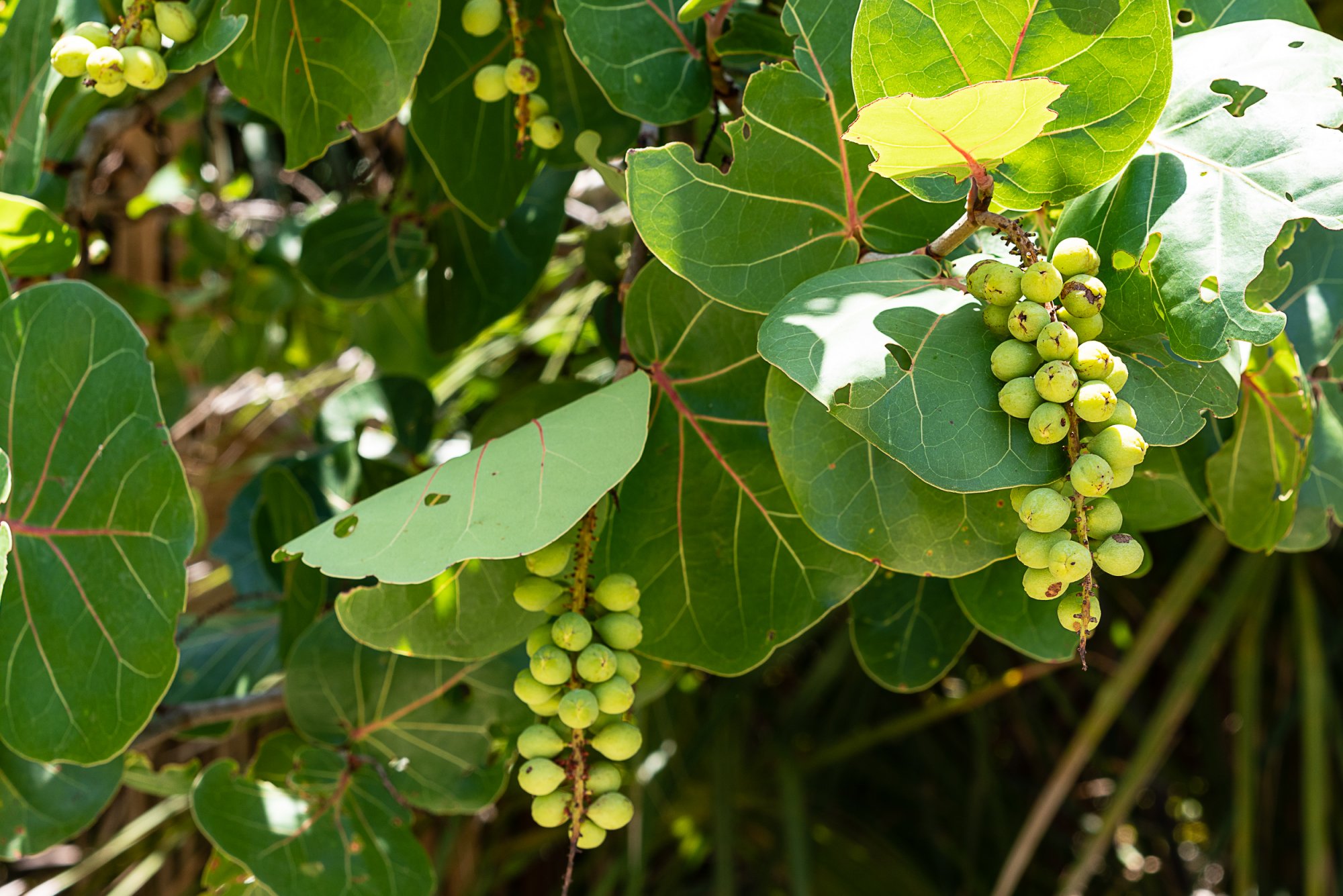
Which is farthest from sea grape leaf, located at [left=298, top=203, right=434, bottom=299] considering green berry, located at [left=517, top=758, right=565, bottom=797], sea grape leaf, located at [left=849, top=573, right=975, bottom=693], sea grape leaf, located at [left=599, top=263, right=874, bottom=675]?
green berry, located at [left=517, top=758, right=565, bottom=797]

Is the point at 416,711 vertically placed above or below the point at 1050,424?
below

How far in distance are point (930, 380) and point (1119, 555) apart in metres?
0.13

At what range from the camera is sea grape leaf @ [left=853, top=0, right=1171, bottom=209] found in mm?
519

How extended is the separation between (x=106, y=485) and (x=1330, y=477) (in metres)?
0.94

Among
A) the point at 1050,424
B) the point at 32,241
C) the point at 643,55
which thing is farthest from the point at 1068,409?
the point at 32,241

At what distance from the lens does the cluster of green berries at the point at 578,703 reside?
603 millimetres

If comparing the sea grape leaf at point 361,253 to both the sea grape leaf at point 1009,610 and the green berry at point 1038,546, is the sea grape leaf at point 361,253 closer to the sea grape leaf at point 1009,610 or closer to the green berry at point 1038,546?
the sea grape leaf at point 1009,610

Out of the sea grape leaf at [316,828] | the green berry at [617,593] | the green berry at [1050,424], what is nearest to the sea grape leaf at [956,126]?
the green berry at [1050,424]

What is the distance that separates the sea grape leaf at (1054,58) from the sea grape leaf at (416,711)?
24.1 inches

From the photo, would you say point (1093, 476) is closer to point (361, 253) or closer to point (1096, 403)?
point (1096, 403)

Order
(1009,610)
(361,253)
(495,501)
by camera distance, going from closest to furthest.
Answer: (495,501), (1009,610), (361,253)

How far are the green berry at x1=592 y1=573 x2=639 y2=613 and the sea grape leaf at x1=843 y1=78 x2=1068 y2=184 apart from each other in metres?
0.30

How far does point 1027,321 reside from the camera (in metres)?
0.51

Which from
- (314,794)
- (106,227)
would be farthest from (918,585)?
(106,227)
